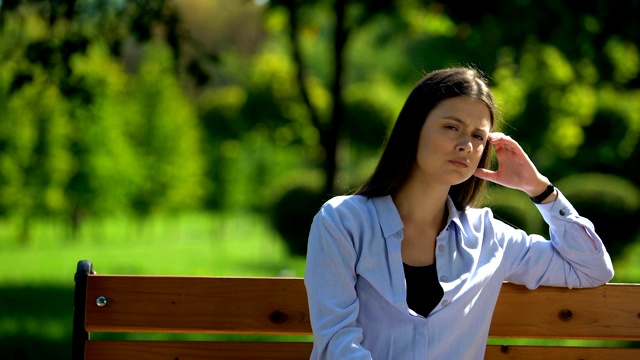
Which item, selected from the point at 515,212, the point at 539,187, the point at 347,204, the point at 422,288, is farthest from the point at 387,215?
the point at 515,212

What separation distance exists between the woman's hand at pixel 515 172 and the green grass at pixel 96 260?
156 inches

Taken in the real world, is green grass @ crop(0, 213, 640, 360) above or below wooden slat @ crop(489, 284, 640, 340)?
above

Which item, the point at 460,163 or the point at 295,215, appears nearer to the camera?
the point at 460,163

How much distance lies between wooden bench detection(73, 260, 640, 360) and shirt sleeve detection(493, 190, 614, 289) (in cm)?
7

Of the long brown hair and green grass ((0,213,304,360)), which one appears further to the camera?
green grass ((0,213,304,360))

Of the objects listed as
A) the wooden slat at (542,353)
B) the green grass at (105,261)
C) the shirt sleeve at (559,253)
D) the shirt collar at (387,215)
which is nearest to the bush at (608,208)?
the green grass at (105,261)

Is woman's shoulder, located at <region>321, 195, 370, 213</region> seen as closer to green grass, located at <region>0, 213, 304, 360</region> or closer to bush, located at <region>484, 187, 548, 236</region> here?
green grass, located at <region>0, 213, 304, 360</region>

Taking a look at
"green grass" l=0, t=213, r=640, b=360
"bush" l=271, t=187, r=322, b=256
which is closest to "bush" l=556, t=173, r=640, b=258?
"green grass" l=0, t=213, r=640, b=360

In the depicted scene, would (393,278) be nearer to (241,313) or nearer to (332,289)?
(332,289)

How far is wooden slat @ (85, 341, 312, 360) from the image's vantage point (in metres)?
3.27

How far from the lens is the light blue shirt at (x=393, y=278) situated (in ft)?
9.36

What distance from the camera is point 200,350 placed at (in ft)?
10.8

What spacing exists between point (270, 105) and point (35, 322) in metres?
10.6

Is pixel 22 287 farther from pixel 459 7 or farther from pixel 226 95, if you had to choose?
pixel 226 95
